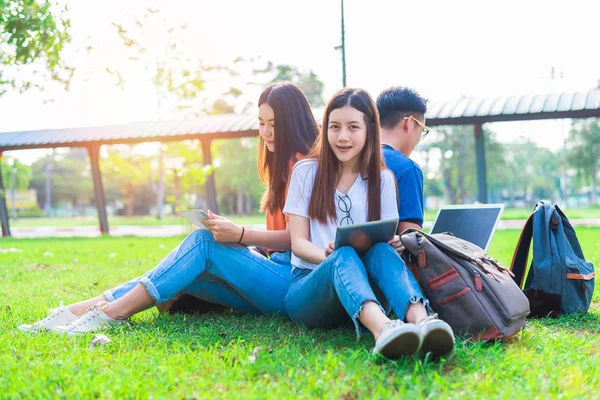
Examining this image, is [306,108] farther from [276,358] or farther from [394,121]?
[276,358]

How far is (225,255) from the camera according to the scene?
299 cm

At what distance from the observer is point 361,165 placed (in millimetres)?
2941

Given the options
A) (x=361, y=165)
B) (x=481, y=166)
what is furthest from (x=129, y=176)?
(x=361, y=165)

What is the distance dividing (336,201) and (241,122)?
34.7ft

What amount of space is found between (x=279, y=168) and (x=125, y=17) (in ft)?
57.1

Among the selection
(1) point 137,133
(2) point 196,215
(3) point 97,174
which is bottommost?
(3) point 97,174

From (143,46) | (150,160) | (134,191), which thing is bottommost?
(134,191)

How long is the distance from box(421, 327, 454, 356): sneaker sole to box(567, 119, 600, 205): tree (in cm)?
4565

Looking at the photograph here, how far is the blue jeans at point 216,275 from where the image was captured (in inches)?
116

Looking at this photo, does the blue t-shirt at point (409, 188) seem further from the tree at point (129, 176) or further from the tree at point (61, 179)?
the tree at point (61, 179)

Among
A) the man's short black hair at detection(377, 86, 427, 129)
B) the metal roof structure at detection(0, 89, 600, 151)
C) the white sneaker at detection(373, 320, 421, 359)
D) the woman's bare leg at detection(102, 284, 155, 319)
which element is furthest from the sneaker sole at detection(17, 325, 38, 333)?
the metal roof structure at detection(0, 89, 600, 151)

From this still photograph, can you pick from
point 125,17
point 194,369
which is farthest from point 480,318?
point 125,17

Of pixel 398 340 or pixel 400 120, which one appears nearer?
pixel 398 340

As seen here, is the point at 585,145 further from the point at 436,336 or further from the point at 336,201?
the point at 436,336
